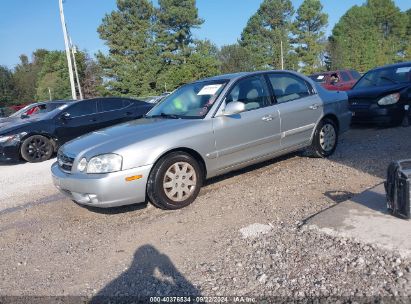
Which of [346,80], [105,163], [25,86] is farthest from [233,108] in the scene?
[25,86]

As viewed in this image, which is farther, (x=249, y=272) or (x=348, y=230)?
(x=348, y=230)

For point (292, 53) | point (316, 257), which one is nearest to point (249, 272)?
point (316, 257)

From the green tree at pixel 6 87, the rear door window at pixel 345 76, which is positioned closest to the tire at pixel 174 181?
the rear door window at pixel 345 76

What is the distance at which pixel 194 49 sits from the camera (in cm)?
5175

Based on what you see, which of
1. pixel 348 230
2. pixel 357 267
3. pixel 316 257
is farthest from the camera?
pixel 348 230

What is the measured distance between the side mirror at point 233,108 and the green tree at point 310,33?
55877mm

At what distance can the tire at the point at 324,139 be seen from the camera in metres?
6.35

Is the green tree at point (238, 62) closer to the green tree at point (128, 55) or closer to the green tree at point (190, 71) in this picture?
the green tree at point (190, 71)

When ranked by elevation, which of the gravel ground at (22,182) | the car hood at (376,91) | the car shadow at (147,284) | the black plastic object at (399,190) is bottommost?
the car shadow at (147,284)

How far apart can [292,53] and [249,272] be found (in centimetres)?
5837

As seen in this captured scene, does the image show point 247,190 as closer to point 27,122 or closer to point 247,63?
point 27,122

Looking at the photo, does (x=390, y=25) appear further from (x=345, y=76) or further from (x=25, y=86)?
(x=345, y=76)

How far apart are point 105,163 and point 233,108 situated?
5.63 ft

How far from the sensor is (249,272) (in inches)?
126
